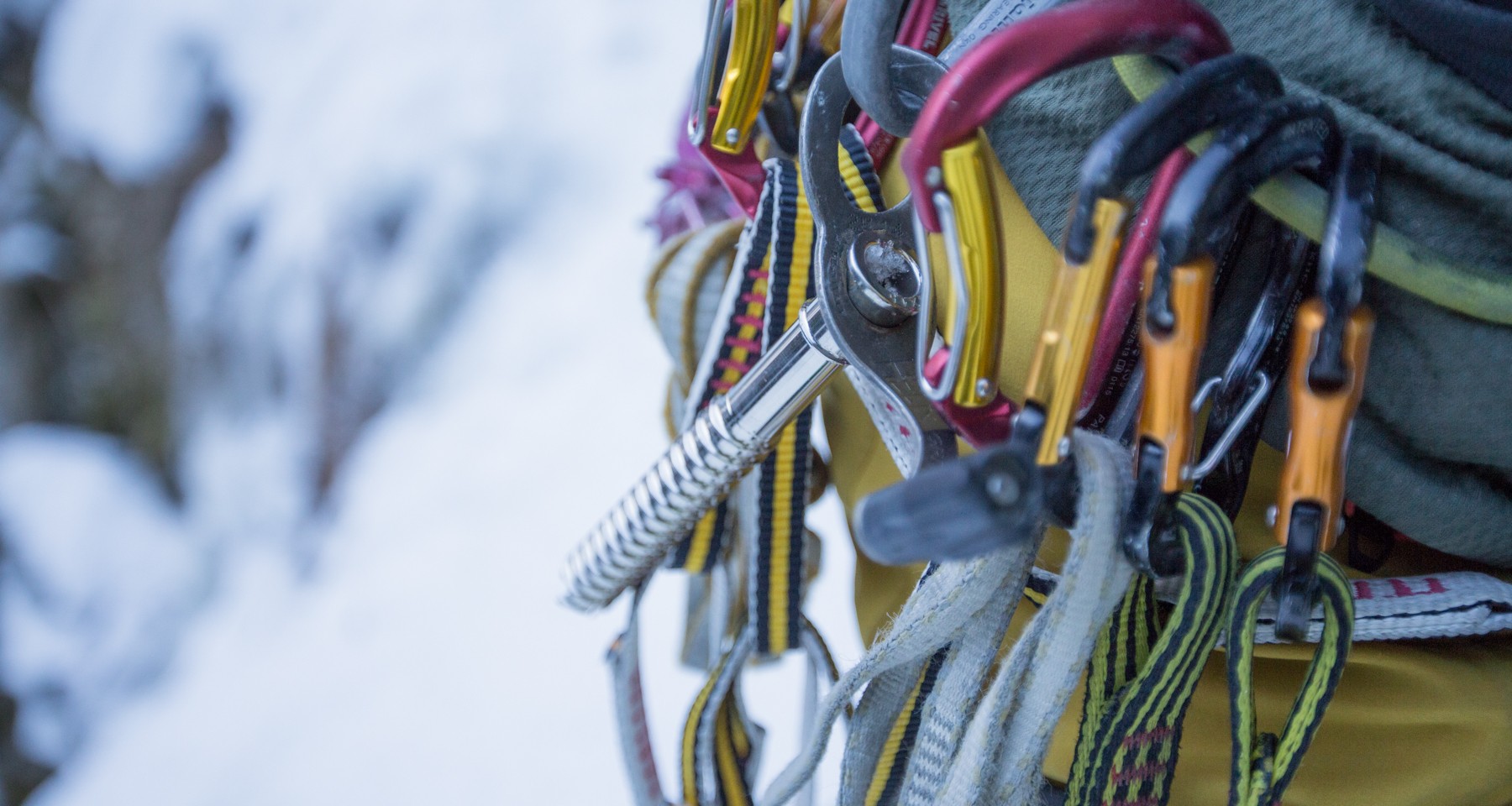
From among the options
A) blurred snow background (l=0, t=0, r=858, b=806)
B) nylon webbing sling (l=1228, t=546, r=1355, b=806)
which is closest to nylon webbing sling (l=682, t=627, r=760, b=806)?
nylon webbing sling (l=1228, t=546, r=1355, b=806)

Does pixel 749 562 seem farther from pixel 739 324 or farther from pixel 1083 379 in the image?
pixel 1083 379

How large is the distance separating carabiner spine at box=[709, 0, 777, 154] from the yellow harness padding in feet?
0.29

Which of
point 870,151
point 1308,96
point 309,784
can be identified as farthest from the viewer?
point 309,784

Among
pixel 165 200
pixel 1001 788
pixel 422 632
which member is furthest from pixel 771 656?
pixel 165 200

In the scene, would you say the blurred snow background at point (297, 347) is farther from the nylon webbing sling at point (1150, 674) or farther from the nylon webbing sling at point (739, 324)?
the nylon webbing sling at point (1150, 674)

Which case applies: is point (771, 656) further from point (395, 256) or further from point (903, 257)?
point (395, 256)

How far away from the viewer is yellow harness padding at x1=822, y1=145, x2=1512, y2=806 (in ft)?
0.88

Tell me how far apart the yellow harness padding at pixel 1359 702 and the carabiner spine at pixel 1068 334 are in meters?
0.06

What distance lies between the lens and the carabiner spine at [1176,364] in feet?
0.64

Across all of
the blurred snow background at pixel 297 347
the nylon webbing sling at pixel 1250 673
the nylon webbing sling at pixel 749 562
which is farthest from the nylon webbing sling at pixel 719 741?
the blurred snow background at pixel 297 347

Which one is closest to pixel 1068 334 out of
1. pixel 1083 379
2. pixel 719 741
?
pixel 1083 379

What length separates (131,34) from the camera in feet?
2.94

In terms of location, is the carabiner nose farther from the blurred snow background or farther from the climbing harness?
the blurred snow background

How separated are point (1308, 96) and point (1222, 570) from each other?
0.10 meters
